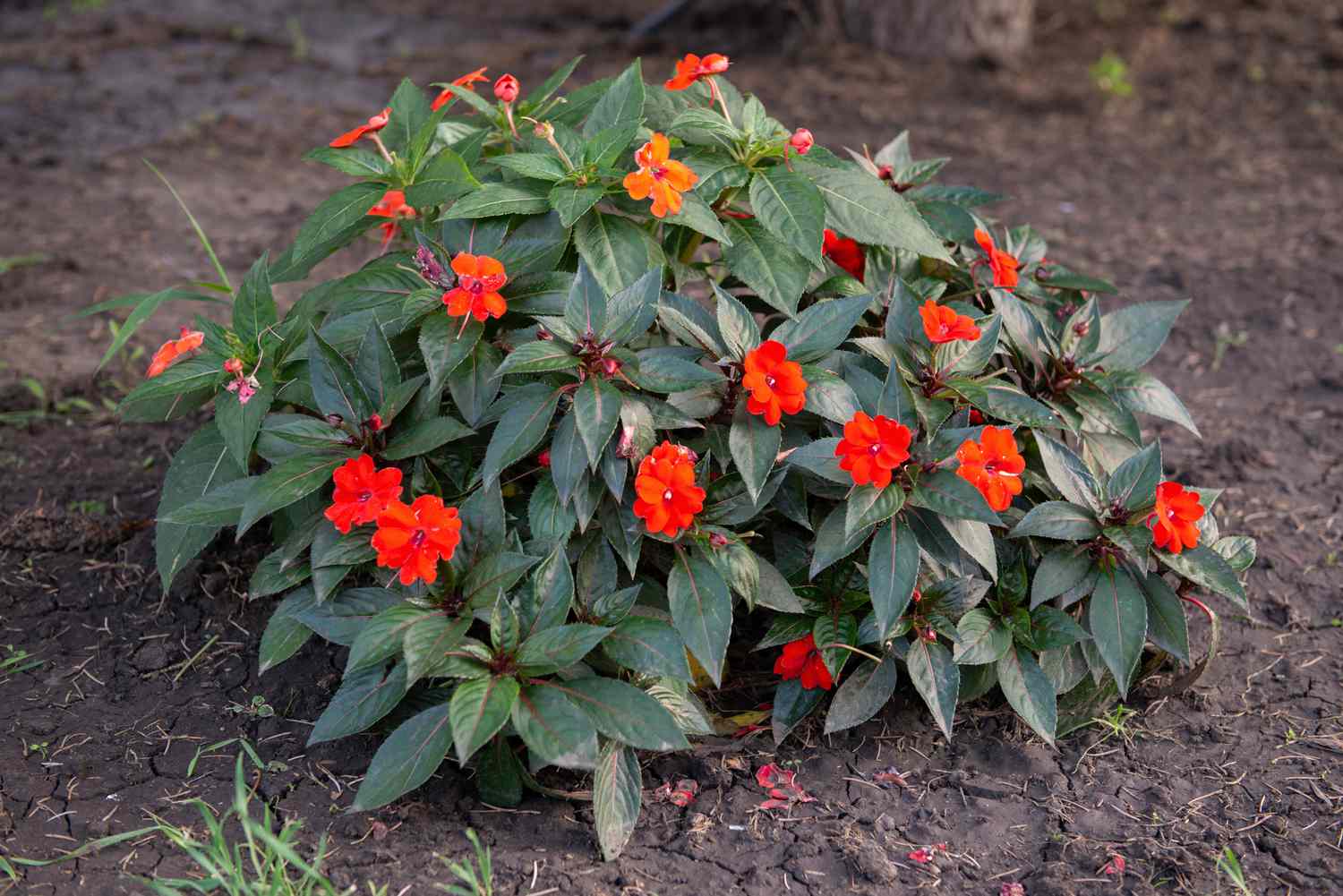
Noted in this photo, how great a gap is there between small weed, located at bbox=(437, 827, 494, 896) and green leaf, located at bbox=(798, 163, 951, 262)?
4.38 ft

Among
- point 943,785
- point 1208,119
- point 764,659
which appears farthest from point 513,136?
point 1208,119

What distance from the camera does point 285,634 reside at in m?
2.20

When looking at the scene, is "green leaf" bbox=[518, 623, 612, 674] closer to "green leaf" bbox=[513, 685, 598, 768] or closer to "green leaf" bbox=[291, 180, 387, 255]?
"green leaf" bbox=[513, 685, 598, 768]

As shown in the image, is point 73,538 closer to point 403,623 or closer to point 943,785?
point 403,623

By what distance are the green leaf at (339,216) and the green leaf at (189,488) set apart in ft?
1.46

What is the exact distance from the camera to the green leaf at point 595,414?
1.95m

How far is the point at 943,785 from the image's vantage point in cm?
229

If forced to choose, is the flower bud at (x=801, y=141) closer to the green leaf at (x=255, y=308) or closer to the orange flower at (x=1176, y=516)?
the orange flower at (x=1176, y=516)

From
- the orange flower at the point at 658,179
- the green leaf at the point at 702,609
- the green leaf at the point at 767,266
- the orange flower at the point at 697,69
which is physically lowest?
the green leaf at the point at 702,609

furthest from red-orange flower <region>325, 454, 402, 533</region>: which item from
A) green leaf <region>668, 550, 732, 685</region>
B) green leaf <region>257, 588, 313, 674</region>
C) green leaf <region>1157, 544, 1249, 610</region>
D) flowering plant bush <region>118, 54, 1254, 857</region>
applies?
green leaf <region>1157, 544, 1249, 610</region>

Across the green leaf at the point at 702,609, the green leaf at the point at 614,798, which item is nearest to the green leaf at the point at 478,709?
the green leaf at the point at 614,798

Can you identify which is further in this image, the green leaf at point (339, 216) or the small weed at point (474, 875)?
the green leaf at point (339, 216)

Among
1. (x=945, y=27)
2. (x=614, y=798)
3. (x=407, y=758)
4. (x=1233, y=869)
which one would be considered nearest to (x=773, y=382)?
(x=614, y=798)

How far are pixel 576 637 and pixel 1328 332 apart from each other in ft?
11.1
